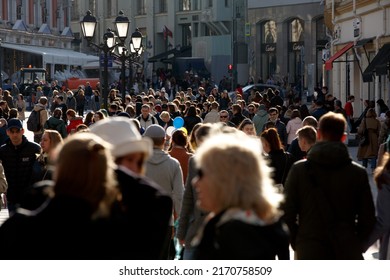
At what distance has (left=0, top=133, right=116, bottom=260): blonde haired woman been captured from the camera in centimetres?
497

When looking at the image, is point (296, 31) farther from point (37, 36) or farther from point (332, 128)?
point (332, 128)

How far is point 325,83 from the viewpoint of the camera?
176 ft

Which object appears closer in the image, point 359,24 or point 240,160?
point 240,160

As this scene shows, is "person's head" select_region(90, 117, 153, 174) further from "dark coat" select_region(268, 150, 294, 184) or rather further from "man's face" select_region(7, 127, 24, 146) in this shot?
"man's face" select_region(7, 127, 24, 146)

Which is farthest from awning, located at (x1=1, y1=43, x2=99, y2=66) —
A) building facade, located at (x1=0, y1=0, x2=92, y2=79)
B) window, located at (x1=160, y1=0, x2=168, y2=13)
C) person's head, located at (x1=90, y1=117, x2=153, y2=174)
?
person's head, located at (x1=90, y1=117, x2=153, y2=174)

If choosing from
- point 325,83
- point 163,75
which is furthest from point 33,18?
point 325,83

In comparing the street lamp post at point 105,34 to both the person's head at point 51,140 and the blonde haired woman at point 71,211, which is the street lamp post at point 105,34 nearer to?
the person's head at point 51,140

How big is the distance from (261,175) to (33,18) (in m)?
92.5

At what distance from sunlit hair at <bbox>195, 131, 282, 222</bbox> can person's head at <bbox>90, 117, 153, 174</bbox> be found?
1008mm

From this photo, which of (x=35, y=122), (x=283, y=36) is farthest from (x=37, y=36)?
(x=35, y=122)

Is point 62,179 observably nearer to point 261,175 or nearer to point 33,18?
point 261,175

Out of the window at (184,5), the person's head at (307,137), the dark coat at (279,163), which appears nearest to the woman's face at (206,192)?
the person's head at (307,137)

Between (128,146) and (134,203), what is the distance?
1.29 ft

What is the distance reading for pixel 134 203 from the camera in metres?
5.79
